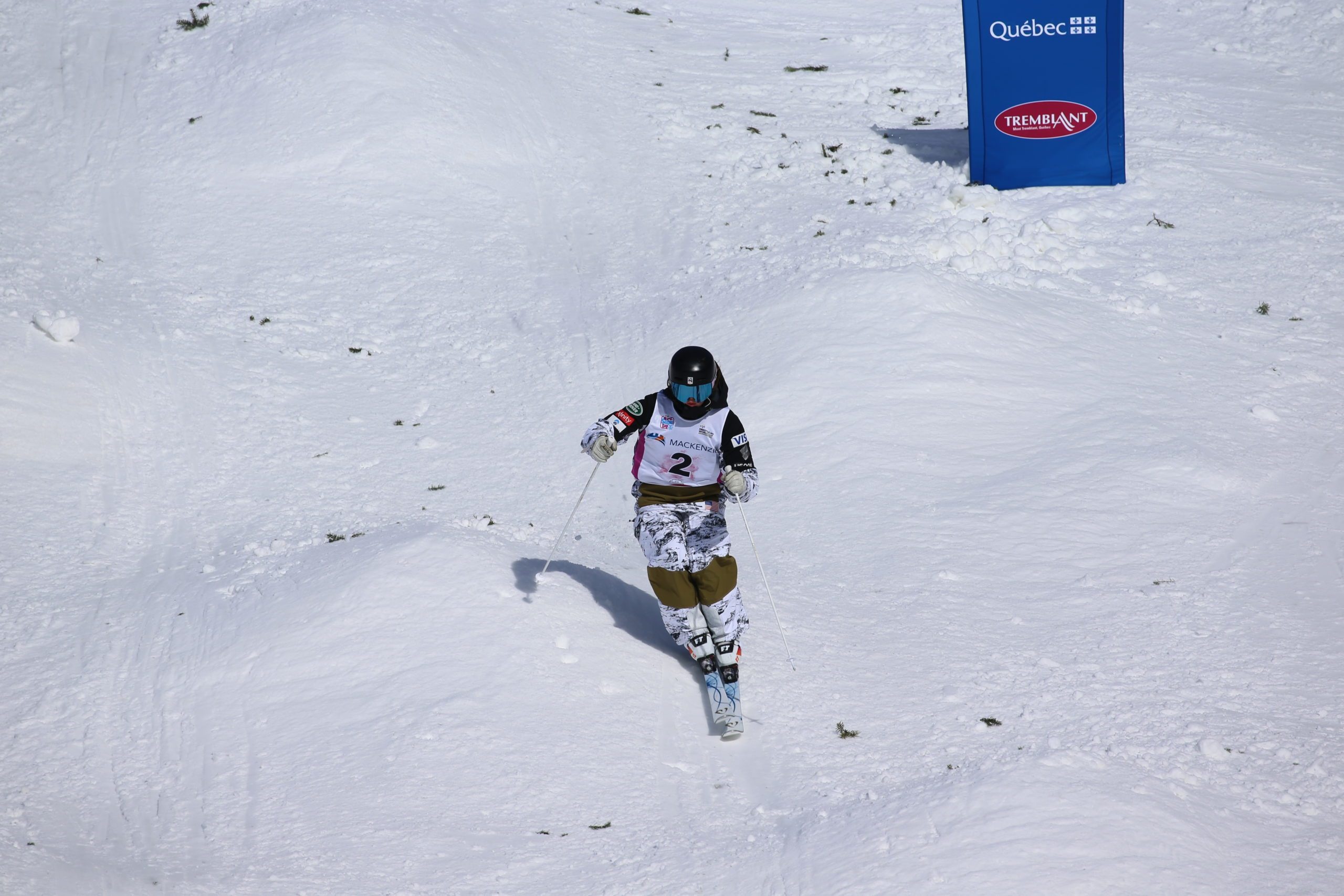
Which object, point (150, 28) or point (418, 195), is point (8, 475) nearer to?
point (418, 195)

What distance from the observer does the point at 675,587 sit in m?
6.48

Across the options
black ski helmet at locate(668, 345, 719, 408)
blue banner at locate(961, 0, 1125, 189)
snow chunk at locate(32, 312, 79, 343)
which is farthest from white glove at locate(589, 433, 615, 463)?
blue banner at locate(961, 0, 1125, 189)

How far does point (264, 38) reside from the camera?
48.2ft

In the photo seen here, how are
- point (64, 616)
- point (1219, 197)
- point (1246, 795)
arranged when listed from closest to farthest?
point (1246, 795)
point (64, 616)
point (1219, 197)

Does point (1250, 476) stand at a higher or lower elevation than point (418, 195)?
lower

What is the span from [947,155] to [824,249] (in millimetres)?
3089

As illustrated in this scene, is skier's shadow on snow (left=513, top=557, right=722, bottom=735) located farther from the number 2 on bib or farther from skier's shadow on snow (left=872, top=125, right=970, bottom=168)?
skier's shadow on snow (left=872, top=125, right=970, bottom=168)

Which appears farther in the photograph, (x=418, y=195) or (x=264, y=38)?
(x=264, y=38)

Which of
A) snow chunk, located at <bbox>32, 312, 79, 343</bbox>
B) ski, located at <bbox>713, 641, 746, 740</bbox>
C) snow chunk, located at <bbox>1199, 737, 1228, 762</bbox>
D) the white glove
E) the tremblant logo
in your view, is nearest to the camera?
snow chunk, located at <bbox>1199, 737, 1228, 762</bbox>

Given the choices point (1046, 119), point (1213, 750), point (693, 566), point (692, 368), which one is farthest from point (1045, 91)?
point (1213, 750)

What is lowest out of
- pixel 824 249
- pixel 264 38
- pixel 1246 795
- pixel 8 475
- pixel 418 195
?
pixel 1246 795

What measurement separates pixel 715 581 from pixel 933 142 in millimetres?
9376

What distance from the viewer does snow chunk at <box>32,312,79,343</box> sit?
9.84m

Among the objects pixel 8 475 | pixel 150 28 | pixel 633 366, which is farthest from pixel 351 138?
pixel 8 475
